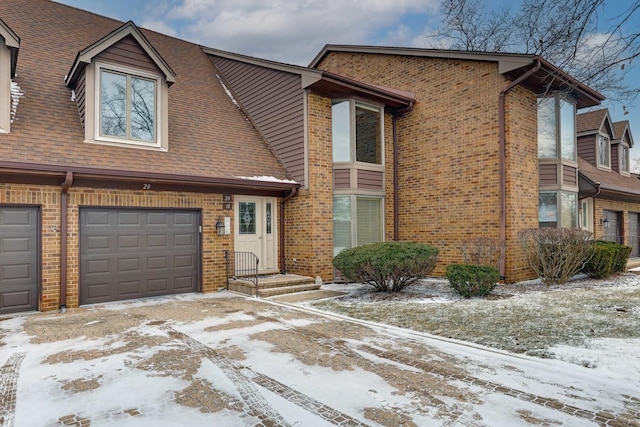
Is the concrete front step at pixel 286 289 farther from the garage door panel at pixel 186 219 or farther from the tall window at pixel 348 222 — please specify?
the garage door panel at pixel 186 219

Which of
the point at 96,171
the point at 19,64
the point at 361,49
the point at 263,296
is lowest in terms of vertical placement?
the point at 263,296

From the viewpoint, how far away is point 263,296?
8930mm

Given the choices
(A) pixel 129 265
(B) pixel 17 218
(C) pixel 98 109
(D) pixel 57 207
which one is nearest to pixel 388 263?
(A) pixel 129 265

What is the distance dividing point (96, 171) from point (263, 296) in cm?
417

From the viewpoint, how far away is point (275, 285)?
9430 millimetres

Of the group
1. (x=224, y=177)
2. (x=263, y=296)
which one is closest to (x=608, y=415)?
(x=263, y=296)

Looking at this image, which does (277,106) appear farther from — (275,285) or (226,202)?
(275,285)

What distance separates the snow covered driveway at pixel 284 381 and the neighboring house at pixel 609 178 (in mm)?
12759

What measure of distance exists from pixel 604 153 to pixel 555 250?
11.1m

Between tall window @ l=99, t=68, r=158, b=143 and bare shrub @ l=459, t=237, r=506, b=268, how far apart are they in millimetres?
7850

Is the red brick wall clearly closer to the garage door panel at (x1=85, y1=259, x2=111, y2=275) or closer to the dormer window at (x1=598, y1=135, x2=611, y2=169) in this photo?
the garage door panel at (x1=85, y1=259, x2=111, y2=275)

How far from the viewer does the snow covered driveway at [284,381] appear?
3.29 m

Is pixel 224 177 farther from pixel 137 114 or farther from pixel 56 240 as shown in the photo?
pixel 56 240

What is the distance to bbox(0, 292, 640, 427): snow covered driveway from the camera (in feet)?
10.8
